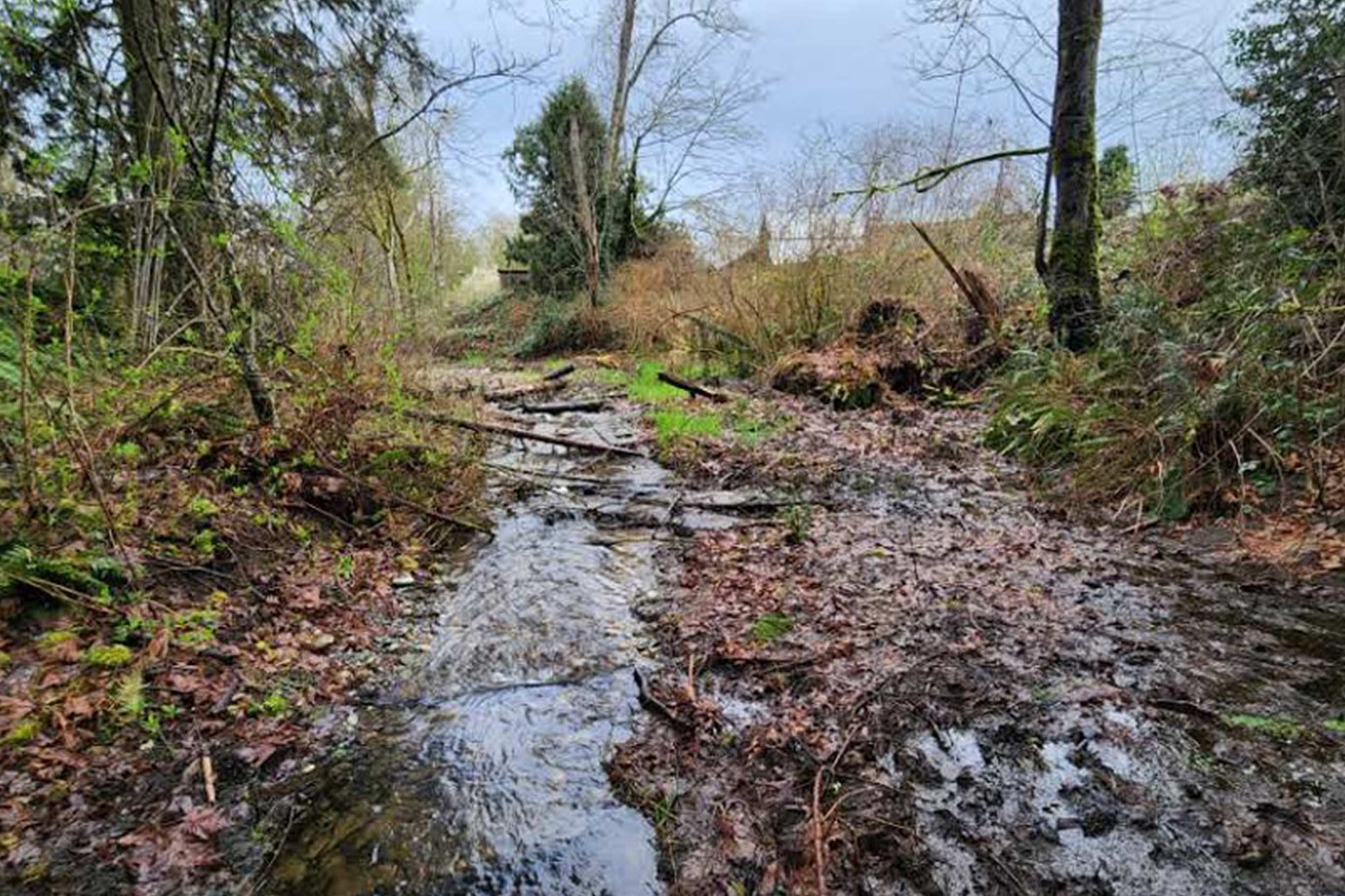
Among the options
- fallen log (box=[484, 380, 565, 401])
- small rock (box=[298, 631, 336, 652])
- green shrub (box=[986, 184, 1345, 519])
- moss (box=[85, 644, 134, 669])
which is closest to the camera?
moss (box=[85, 644, 134, 669])

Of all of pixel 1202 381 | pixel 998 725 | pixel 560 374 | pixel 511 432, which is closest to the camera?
pixel 998 725

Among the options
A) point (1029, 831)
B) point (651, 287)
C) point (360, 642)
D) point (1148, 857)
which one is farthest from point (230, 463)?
point (651, 287)

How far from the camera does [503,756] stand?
2.24 metres

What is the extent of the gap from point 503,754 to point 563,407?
668 cm

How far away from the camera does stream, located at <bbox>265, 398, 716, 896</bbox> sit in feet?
5.76

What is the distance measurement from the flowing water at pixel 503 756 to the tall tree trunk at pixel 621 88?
595 inches

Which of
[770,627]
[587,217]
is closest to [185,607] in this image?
[770,627]

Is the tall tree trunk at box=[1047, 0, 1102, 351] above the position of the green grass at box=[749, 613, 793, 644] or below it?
above

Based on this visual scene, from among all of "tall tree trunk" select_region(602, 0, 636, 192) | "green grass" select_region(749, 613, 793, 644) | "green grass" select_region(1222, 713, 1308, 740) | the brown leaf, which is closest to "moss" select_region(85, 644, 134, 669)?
the brown leaf

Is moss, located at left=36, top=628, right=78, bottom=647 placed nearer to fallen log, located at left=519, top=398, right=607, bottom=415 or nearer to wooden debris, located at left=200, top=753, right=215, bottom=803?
wooden debris, located at left=200, top=753, right=215, bottom=803

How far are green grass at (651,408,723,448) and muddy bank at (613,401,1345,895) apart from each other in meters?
2.77

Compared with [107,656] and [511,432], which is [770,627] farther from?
[511,432]

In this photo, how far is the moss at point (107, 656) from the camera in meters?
2.33

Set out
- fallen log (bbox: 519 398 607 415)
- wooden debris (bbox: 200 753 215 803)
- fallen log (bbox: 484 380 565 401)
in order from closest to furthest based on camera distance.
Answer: wooden debris (bbox: 200 753 215 803) → fallen log (bbox: 519 398 607 415) → fallen log (bbox: 484 380 565 401)
